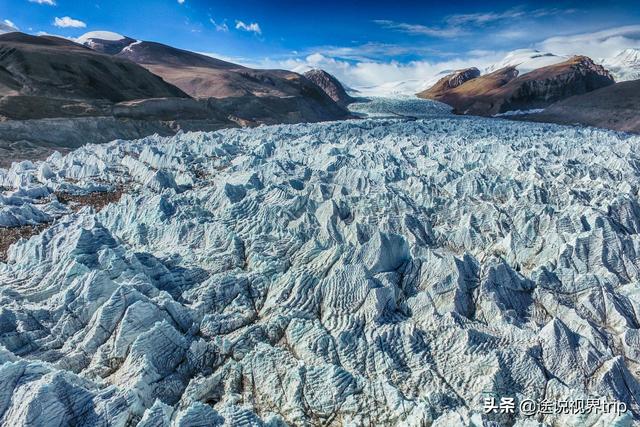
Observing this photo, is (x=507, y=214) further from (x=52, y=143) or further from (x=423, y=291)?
(x=52, y=143)

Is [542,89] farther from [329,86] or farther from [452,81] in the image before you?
[329,86]

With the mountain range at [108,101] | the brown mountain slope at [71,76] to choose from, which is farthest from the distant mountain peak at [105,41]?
the brown mountain slope at [71,76]

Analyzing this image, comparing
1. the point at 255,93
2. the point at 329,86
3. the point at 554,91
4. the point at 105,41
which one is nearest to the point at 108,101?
the point at 255,93

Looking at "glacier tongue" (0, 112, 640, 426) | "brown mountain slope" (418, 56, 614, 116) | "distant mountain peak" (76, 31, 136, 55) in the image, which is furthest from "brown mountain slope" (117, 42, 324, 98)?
"glacier tongue" (0, 112, 640, 426)

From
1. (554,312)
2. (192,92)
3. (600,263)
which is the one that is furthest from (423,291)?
(192,92)

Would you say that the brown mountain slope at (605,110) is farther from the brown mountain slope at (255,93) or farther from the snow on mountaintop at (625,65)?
the snow on mountaintop at (625,65)

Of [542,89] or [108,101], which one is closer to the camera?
[108,101]

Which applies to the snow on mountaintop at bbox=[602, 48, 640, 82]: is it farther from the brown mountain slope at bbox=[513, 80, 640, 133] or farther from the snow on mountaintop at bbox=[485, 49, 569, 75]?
the brown mountain slope at bbox=[513, 80, 640, 133]
